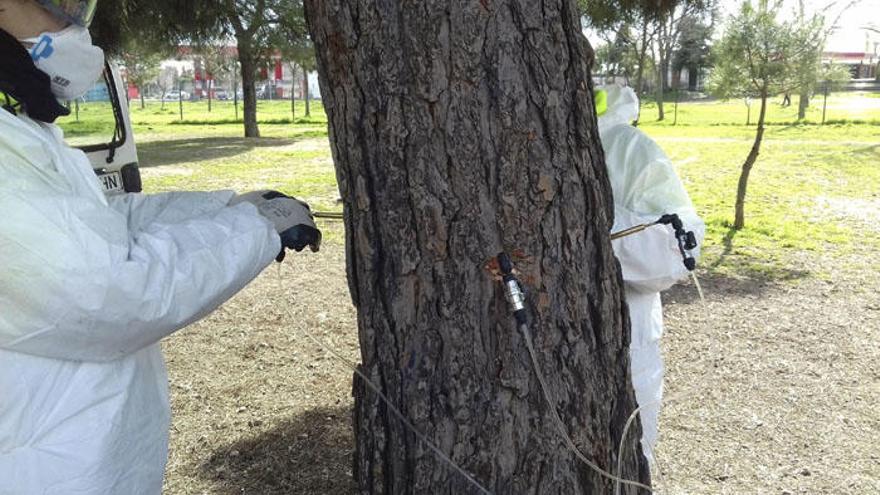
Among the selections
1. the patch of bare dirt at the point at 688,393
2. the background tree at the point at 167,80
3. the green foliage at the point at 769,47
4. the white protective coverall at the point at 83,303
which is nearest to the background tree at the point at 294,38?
the green foliage at the point at 769,47

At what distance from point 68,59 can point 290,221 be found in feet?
1.81

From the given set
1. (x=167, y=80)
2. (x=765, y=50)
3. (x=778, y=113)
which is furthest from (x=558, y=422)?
(x=167, y=80)

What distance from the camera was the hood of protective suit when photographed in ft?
7.89

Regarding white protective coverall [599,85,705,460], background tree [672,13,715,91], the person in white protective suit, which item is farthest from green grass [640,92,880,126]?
the person in white protective suit

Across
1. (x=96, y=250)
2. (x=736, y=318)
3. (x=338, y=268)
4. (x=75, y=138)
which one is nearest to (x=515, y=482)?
(x=96, y=250)

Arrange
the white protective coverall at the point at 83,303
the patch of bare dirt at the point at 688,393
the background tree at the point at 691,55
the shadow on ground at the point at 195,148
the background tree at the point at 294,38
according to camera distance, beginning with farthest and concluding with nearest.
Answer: the background tree at the point at 691,55, the background tree at the point at 294,38, the shadow on ground at the point at 195,148, the patch of bare dirt at the point at 688,393, the white protective coverall at the point at 83,303

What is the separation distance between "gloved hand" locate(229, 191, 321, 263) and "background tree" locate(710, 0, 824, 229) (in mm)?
7118

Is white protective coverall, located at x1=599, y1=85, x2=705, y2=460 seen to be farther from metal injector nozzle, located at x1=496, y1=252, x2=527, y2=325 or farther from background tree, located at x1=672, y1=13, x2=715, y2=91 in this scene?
background tree, located at x1=672, y1=13, x2=715, y2=91

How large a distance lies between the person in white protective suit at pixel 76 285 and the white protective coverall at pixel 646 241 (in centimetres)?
95

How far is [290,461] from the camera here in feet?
10.1

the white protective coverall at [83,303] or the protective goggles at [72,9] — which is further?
the protective goggles at [72,9]

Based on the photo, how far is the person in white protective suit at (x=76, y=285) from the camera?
4.06 ft

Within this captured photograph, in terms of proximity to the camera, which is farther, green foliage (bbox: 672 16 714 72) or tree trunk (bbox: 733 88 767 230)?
green foliage (bbox: 672 16 714 72)

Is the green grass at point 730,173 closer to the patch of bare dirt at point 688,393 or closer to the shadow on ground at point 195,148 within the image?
the shadow on ground at point 195,148
